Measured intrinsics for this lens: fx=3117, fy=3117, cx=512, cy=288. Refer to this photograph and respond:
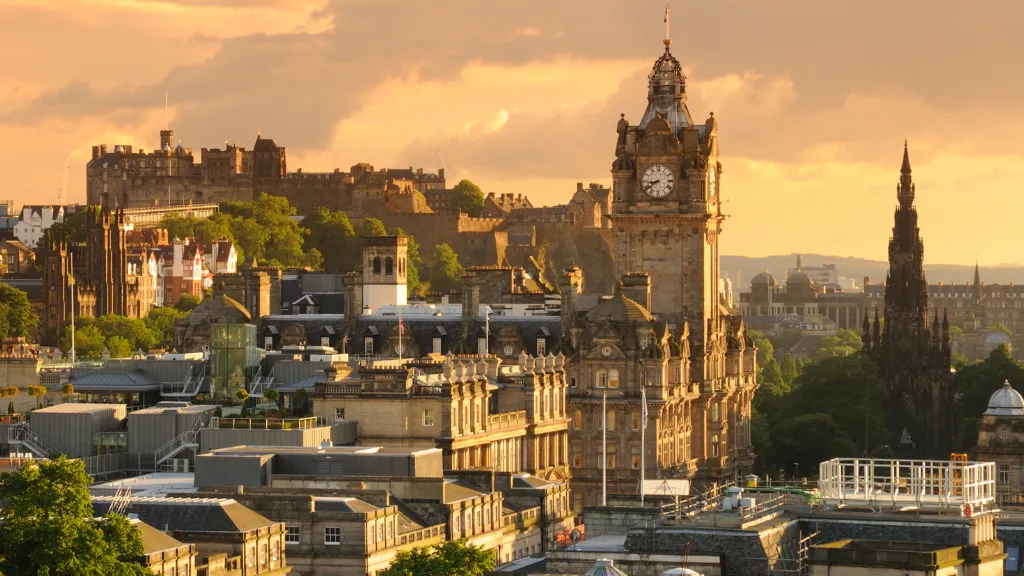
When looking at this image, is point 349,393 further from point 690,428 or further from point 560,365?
point 690,428

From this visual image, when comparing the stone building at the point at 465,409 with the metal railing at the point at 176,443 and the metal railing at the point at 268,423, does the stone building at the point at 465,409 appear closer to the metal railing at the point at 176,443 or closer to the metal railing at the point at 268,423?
the metal railing at the point at 268,423

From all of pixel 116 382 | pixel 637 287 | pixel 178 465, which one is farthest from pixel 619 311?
pixel 178 465

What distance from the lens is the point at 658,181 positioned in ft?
642

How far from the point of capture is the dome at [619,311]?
18262 cm

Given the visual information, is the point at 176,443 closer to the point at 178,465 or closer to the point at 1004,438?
the point at 178,465

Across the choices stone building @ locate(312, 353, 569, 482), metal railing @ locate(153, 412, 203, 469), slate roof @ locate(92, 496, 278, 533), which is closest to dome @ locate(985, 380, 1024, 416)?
stone building @ locate(312, 353, 569, 482)

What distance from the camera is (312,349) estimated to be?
17962 cm

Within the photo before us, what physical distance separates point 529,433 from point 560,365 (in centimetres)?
1363

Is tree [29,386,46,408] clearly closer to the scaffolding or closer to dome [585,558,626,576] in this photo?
the scaffolding

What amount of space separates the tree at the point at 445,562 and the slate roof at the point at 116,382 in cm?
5361

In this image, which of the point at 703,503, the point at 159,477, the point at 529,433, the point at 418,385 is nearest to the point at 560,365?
the point at 529,433

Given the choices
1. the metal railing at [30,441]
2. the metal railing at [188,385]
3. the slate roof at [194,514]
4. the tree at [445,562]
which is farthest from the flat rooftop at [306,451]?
the metal railing at [188,385]

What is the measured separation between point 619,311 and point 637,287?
690cm

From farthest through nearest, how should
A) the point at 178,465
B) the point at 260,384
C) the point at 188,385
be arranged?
the point at 188,385
the point at 260,384
the point at 178,465
